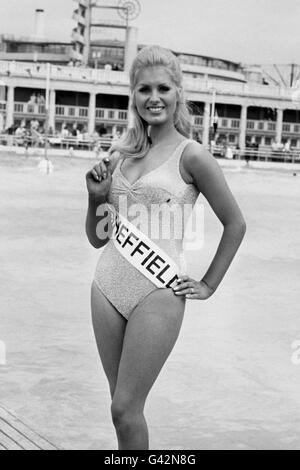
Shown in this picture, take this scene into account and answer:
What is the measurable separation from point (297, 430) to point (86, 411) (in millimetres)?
1322

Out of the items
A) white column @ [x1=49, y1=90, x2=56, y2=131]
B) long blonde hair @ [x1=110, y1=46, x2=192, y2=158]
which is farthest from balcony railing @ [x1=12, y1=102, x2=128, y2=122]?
long blonde hair @ [x1=110, y1=46, x2=192, y2=158]

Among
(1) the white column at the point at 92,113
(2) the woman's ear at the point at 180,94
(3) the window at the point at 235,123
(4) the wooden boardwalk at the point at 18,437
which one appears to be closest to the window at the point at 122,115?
(1) the white column at the point at 92,113

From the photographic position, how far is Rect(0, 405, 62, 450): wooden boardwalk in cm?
394

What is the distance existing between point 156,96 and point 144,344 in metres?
0.97

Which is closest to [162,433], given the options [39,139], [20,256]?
[20,256]

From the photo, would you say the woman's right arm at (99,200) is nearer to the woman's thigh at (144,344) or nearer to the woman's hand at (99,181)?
the woman's hand at (99,181)

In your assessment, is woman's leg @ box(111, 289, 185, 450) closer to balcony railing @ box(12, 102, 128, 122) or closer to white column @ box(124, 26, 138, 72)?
balcony railing @ box(12, 102, 128, 122)

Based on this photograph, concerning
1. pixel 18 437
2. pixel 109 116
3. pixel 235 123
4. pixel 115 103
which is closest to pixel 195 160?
pixel 18 437

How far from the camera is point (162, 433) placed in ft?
15.9

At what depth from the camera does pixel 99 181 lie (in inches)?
124

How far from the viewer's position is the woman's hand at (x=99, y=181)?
312cm

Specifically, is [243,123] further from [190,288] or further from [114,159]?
[190,288]

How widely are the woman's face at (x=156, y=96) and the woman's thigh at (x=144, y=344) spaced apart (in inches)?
27.1
